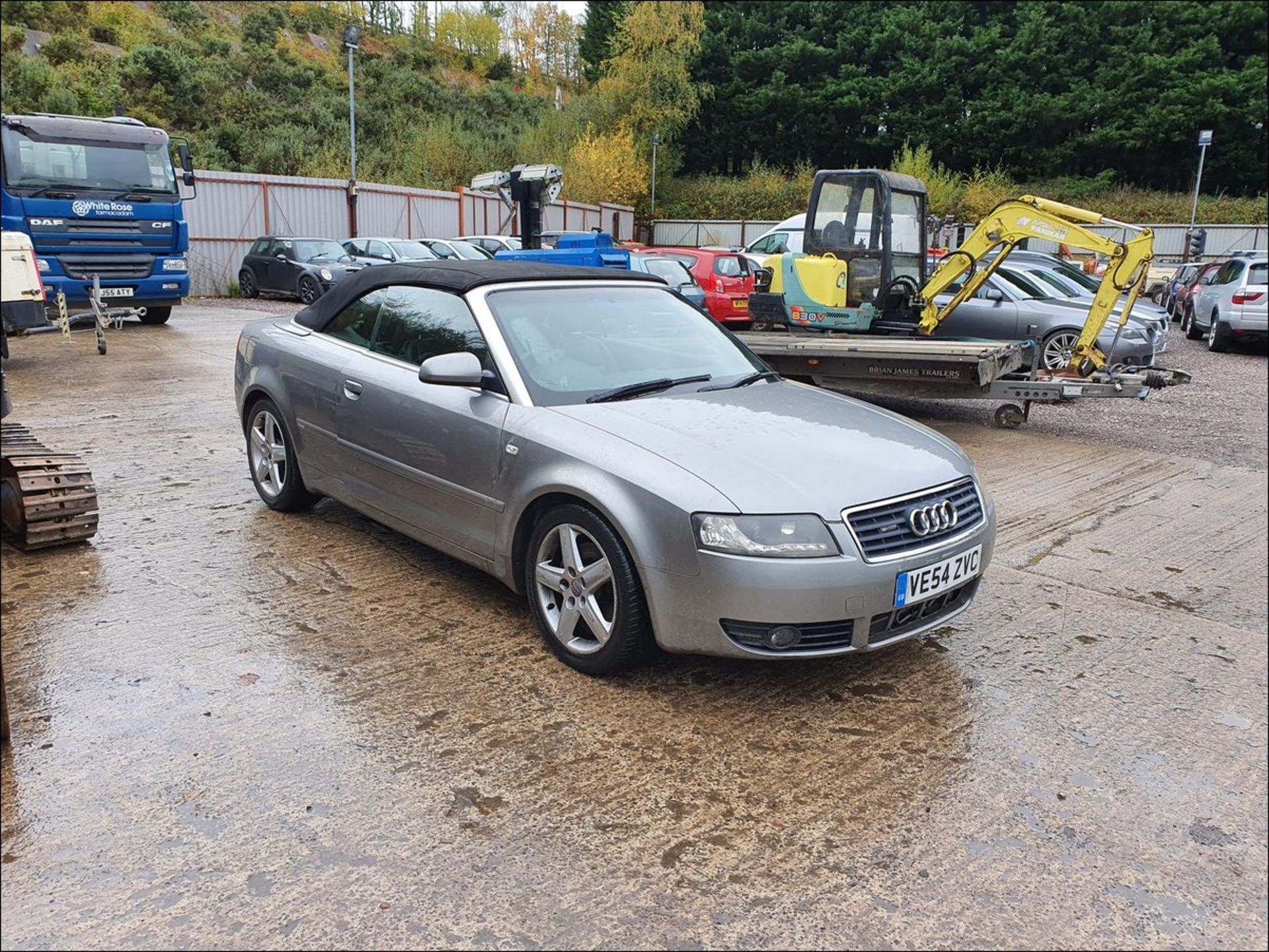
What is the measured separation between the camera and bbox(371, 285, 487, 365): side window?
4.64 m

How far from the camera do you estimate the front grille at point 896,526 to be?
11.6ft

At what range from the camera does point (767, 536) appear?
345 cm

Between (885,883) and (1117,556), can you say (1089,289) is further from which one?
(885,883)

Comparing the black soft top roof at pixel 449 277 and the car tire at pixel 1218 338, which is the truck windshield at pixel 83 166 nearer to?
the black soft top roof at pixel 449 277

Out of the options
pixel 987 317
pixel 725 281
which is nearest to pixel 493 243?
pixel 725 281

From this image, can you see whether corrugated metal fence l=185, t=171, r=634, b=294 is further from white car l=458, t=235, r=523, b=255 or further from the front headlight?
the front headlight

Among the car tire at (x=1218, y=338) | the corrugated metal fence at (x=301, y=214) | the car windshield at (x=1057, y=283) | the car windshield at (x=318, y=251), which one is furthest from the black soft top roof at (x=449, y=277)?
the car windshield at (x=318, y=251)

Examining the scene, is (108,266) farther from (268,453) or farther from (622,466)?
(622,466)

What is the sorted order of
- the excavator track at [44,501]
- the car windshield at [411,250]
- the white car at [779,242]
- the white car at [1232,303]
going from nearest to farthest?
the excavator track at [44,501], the white car at [1232,303], the car windshield at [411,250], the white car at [779,242]

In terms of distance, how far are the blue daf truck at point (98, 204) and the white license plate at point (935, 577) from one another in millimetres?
13327

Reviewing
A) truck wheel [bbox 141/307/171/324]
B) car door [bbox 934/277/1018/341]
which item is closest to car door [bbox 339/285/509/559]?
car door [bbox 934/277/1018/341]

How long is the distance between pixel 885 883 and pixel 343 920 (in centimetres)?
145

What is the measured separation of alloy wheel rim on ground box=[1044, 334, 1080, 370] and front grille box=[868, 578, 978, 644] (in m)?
10.1

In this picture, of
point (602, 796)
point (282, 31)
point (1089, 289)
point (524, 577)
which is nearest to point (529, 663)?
point (524, 577)
